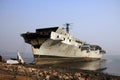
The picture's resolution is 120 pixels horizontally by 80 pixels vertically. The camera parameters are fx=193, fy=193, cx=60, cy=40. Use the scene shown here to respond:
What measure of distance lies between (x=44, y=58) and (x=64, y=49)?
6393 mm

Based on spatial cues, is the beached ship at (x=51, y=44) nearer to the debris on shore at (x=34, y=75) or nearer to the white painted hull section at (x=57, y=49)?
the white painted hull section at (x=57, y=49)

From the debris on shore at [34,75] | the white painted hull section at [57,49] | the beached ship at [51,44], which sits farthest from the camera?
the white painted hull section at [57,49]

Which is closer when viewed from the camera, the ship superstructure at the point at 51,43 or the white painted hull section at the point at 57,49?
the ship superstructure at the point at 51,43

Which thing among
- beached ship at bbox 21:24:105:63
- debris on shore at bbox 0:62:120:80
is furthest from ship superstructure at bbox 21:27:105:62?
debris on shore at bbox 0:62:120:80

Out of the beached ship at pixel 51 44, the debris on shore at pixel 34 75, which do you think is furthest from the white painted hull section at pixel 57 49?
the debris on shore at pixel 34 75

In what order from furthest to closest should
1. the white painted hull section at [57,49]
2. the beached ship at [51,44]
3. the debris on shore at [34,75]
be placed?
the white painted hull section at [57,49]
the beached ship at [51,44]
the debris on shore at [34,75]

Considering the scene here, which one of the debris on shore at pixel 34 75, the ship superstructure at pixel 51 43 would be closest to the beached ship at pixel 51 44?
the ship superstructure at pixel 51 43

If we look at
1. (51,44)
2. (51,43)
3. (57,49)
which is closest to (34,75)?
(51,43)

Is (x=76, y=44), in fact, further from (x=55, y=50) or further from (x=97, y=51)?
(x=97, y=51)

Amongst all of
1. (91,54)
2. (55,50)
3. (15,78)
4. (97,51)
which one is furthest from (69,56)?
(15,78)

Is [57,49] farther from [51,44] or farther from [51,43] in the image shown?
[51,43]

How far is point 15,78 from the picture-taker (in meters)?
14.1

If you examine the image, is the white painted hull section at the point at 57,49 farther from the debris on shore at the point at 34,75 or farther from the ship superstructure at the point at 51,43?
the debris on shore at the point at 34,75

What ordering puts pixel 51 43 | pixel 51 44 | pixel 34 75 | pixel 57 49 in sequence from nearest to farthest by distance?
pixel 34 75 < pixel 51 43 < pixel 51 44 < pixel 57 49
